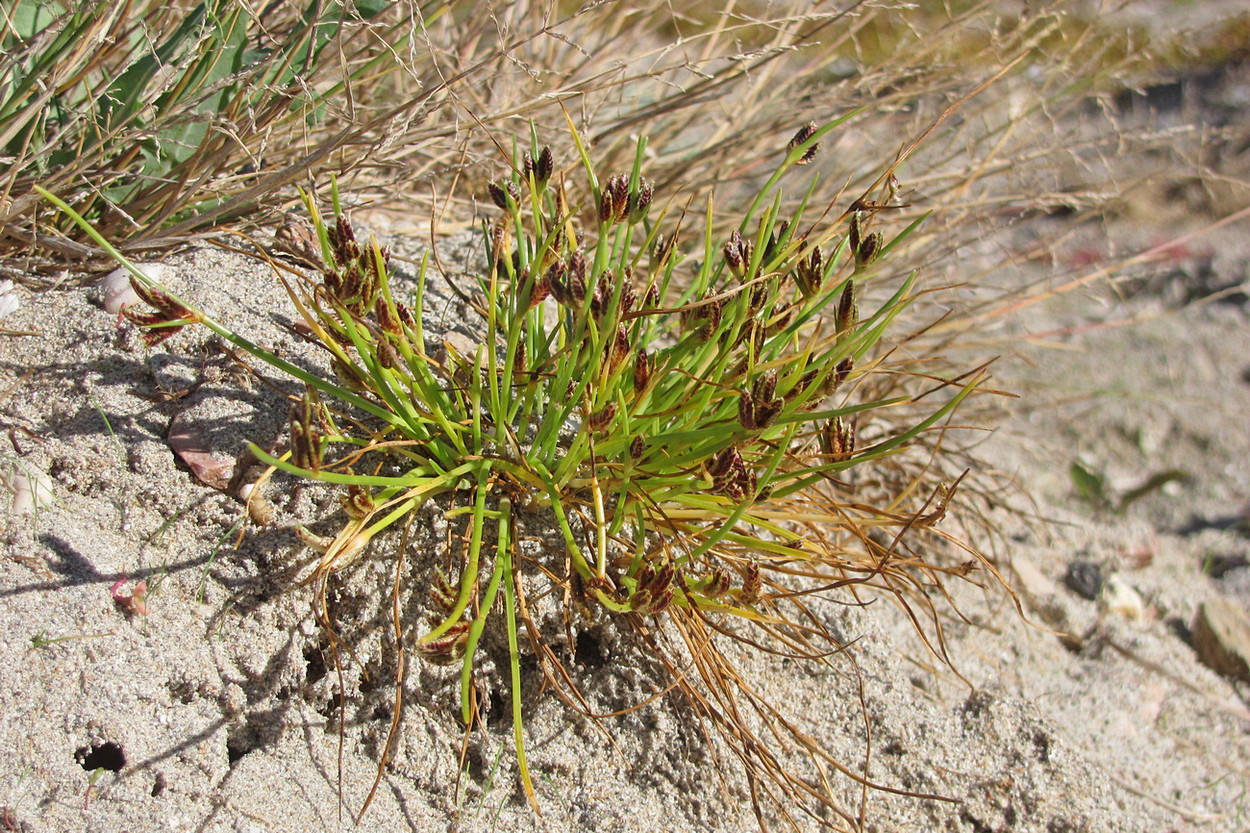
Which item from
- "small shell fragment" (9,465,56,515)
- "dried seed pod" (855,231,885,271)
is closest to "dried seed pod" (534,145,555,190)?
"dried seed pod" (855,231,885,271)

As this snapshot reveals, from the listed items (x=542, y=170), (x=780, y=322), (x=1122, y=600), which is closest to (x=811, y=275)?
(x=780, y=322)

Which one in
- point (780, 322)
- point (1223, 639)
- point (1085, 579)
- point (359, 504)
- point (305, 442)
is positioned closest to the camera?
point (305, 442)

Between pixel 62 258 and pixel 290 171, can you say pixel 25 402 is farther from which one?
pixel 290 171

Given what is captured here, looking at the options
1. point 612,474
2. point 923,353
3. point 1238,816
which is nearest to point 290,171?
point 612,474

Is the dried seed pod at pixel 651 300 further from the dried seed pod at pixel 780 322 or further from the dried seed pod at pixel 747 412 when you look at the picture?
the dried seed pod at pixel 747 412

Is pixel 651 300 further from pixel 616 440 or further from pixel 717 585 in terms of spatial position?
pixel 717 585

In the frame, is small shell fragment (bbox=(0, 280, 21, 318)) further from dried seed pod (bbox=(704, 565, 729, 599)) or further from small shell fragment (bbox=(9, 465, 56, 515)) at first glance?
dried seed pod (bbox=(704, 565, 729, 599))
